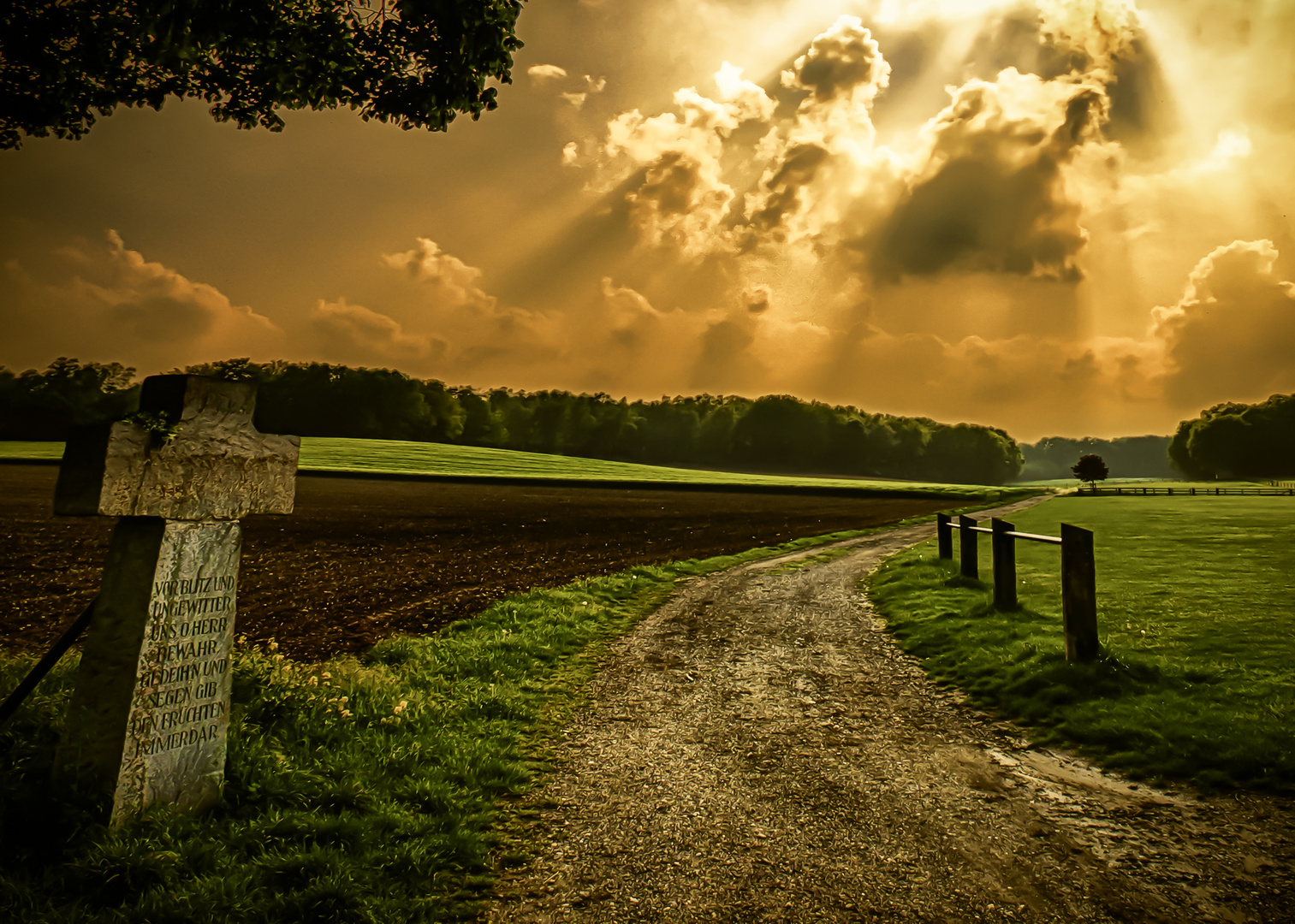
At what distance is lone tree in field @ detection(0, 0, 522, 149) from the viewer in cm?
658

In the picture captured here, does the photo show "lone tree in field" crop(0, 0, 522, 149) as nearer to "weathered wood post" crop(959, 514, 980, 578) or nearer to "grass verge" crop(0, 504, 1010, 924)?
"grass verge" crop(0, 504, 1010, 924)

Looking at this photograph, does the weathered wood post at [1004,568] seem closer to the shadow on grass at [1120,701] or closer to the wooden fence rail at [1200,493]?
the shadow on grass at [1120,701]

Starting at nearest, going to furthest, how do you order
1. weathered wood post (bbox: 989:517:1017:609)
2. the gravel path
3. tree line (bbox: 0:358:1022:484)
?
1. the gravel path
2. weathered wood post (bbox: 989:517:1017:609)
3. tree line (bbox: 0:358:1022:484)

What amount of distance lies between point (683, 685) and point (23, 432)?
388 ft

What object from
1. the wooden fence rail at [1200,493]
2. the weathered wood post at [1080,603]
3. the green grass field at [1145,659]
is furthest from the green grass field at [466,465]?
the weathered wood post at [1080,603]

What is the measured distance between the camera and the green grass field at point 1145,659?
5312 millimetres

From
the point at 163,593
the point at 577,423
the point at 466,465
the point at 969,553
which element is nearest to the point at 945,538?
the point at 969,553

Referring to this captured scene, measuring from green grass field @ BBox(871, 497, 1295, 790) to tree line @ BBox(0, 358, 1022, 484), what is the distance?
99714 millimetres

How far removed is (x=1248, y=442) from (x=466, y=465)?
150978 millimetres

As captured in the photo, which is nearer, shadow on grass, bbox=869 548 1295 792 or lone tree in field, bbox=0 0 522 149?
shadow on grass, bbox=869 548 1295 792

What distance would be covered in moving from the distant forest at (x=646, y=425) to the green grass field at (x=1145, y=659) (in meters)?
101

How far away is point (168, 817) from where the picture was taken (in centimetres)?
393

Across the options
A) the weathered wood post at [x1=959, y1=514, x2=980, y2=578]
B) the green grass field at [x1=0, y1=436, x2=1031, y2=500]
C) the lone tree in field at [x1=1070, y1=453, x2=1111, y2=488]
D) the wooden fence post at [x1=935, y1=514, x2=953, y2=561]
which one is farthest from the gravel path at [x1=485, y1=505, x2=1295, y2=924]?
the lone tree in field at [x1=1070, y1=453, x2=1111, y2=488]

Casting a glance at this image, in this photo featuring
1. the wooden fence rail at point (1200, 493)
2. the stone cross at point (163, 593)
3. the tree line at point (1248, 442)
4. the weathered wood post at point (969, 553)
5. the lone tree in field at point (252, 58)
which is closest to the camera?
the stone cross at point (163, 593)
